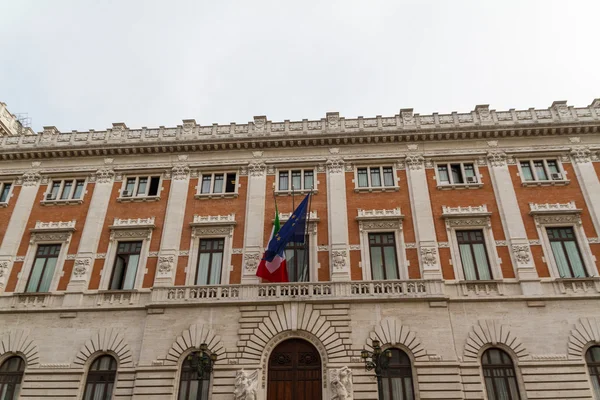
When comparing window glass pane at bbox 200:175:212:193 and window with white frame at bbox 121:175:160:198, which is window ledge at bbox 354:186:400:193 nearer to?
window glass pane at bbox 200:175:212:193

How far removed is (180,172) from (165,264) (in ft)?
19.0

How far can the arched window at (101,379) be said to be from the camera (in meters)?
19.2

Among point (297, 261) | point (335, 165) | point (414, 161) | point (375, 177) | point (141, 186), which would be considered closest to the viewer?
point (297, 261)

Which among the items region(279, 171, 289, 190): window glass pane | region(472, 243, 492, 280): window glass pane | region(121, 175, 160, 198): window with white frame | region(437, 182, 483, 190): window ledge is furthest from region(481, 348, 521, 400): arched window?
region(121, 175, 160, 198): window with white frame

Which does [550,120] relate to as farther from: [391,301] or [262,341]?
[262,341]

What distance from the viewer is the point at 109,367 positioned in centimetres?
1973

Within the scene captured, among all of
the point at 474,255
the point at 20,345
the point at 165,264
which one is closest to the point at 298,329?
the point at 165,264

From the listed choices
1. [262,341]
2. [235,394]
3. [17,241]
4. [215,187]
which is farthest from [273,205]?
[17,241]

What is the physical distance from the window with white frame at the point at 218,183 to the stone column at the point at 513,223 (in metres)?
14.1

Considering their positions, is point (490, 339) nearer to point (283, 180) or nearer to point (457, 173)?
point (457, 173)

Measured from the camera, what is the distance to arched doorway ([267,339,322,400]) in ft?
60.1

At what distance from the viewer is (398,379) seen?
722 inches

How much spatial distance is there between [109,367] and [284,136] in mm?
14645

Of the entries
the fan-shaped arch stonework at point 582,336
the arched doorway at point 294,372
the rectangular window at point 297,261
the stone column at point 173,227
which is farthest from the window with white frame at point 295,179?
the fan-shaped arch stonework at point 582,336
